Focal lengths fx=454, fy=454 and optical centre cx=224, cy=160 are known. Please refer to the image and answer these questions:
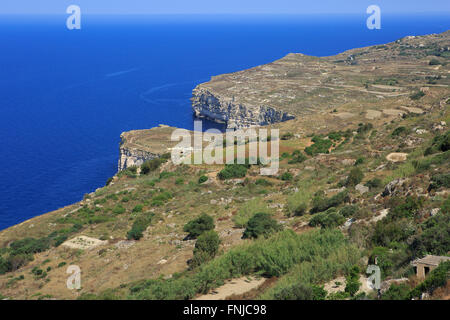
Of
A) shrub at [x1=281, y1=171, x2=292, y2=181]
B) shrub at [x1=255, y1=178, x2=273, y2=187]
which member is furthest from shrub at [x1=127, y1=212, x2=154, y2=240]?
shrub at [x1=281, y1=171, x2=292, y2=181]

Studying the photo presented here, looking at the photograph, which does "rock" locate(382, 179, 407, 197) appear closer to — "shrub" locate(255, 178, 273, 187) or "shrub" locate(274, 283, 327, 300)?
"shrub" locate(274, 283, 327, 300)

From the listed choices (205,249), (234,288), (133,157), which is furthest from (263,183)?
(133,157)

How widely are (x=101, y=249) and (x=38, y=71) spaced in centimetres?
A: 15177

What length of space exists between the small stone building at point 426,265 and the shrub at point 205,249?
8.77 metres

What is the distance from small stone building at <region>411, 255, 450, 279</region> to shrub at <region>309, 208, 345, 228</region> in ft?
21.6

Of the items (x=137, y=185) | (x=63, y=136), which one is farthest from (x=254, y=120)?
(x=137, y=185)

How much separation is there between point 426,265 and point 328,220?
738 cm

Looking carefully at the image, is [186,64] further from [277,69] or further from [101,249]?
[101,249]

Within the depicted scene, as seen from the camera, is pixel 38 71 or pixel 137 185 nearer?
pixel 137 185

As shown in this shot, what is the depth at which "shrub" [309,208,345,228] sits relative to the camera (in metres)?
19.6

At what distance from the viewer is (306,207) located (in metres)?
24.3

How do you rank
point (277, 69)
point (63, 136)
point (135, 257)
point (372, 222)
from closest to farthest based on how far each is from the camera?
1. point (372, 222)
2. point (135, 257)
3. point (63, 136)
4. point (277, 69)

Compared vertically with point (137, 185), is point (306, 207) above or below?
above

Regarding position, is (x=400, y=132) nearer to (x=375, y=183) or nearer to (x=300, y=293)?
(x=375, y=183)
